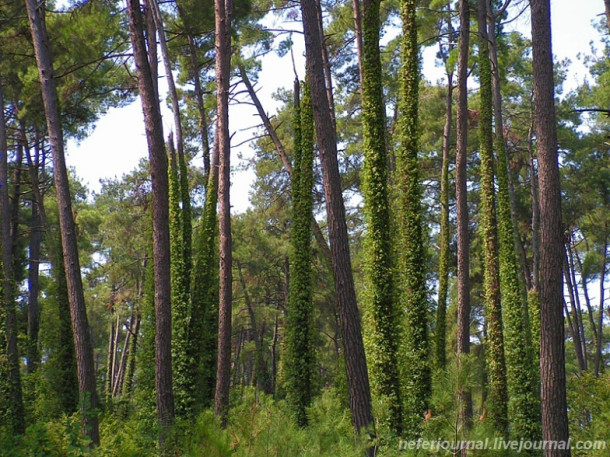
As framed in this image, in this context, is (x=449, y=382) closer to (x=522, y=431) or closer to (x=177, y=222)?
→ (x=522, y=431)

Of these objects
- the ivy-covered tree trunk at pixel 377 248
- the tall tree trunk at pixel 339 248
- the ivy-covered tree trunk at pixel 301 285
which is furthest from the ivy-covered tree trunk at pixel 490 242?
the tall tree trunk at pixel 339 248

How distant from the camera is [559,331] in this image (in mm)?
7879

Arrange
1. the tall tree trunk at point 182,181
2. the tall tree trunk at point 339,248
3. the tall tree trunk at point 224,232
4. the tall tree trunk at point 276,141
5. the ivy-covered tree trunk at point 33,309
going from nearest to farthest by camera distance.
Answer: the tall tree trunk at point 339,248 → the tall tree trunk at point 224,232 → the tall tree trunk at point 276,141 → the tall tree trunk at point 182,181 → the ivy-covered tree trunk at point 33,309

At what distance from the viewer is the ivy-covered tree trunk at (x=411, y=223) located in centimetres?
1221

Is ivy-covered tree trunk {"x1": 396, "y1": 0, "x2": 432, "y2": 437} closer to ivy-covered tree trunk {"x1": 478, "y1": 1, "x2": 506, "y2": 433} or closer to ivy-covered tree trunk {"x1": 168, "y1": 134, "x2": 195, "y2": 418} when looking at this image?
ivy-covered tree trunk {"x1": 478, "y1": 1, "x2": 506, "y2": 433}

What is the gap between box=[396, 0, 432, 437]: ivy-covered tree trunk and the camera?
12.2 meters

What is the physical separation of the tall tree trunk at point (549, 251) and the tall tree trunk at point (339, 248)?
2.11 meters

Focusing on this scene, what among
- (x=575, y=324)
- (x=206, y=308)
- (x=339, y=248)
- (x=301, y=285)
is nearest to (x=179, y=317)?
(x=206, y=308)

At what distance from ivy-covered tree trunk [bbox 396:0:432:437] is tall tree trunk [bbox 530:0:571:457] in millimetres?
3857

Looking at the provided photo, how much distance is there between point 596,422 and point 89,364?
30.5 ft

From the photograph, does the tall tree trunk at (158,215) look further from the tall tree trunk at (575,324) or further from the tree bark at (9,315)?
→ the tall tree trunk at (575,324)

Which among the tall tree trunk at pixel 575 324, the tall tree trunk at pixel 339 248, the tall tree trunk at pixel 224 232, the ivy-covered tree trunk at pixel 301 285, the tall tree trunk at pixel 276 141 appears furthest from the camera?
the tall tree trunk at pixel 575 324

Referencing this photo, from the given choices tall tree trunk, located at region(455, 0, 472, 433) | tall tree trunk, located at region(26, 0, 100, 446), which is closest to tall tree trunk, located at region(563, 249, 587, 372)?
tall tree trunk, located at region(455, 0, 472, 433)

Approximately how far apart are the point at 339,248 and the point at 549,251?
2505 mm
